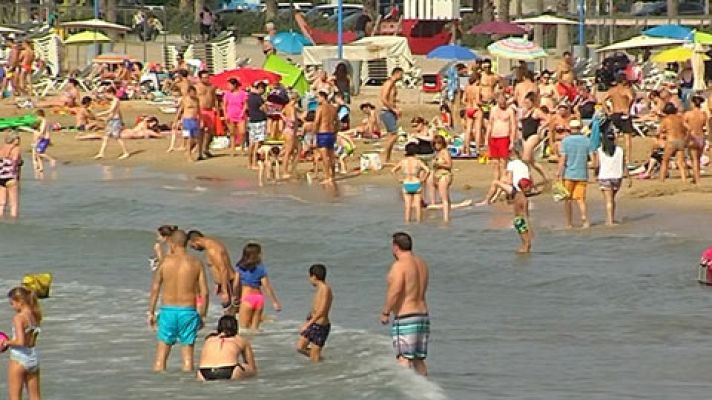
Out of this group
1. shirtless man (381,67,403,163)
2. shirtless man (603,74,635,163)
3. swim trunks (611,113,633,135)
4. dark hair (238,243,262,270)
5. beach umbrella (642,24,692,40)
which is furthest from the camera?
beach umbrella (642,24,692,40)

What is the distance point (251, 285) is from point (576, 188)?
22.2ft

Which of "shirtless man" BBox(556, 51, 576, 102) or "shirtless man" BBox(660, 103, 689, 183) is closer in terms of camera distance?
→ "shirtless man" BBox(660, 103, 689, 183)

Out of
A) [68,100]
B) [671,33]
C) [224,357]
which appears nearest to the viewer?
[224,357]

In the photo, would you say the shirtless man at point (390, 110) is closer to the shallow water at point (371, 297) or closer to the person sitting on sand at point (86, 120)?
the shallow water at point (371, 297)

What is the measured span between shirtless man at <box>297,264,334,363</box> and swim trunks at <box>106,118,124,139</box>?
52.1 ft

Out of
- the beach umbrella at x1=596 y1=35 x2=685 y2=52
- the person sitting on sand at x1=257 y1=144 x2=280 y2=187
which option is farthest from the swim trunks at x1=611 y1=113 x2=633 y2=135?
the beach umbrella at x1=596 y1=35 x2=685 y2=52

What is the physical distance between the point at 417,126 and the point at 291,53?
18.2 metres

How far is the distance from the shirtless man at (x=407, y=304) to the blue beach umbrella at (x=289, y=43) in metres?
28.8

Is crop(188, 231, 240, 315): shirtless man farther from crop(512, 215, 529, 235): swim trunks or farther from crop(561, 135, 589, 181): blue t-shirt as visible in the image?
crop(561, 135, 589, 181): blue t-shirt

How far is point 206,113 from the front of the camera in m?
27.3

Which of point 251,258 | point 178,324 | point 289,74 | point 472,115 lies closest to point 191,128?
point 472,115

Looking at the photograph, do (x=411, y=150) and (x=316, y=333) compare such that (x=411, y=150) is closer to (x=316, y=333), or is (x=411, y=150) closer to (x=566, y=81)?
(x=316, y=333)

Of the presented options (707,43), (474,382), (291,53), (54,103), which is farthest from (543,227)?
(291,53)

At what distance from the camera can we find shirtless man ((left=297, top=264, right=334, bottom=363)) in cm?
1250
